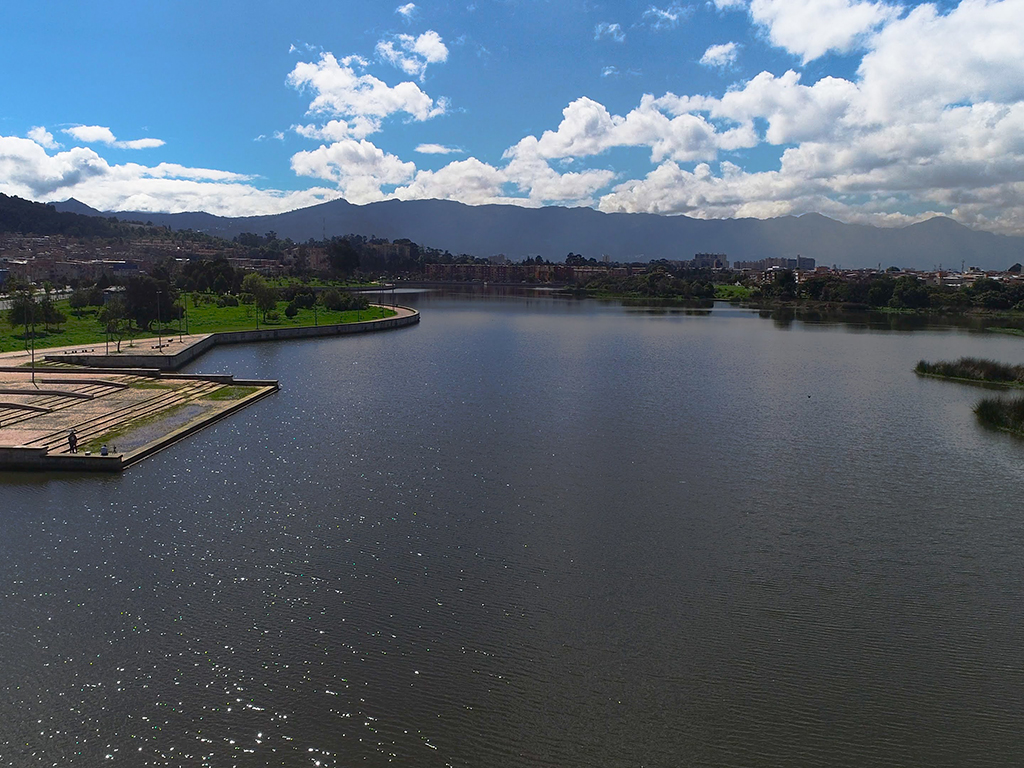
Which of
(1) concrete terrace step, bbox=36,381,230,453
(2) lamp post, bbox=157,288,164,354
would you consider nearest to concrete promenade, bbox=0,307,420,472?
(1) concrete terrace step, bbox=36,381,230,453

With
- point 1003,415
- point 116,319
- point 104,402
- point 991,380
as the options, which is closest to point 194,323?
point 116,319

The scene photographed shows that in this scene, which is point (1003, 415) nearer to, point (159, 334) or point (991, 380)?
point (991, 380)

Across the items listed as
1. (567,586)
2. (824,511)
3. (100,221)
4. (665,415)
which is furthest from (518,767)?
(100,221)

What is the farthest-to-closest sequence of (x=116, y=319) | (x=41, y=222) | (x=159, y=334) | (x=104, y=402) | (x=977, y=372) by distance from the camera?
(x=41, y=222)
(x=159, y=334)
(x=116, y=319)
(x=977, y=372)
(x=104, y=402)

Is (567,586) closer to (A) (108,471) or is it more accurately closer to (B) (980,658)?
(B) (980,658)

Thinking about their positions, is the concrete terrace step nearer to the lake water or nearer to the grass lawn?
the lake water

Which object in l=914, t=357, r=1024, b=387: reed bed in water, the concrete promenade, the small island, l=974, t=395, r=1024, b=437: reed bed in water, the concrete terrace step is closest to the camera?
the concrete promenade
